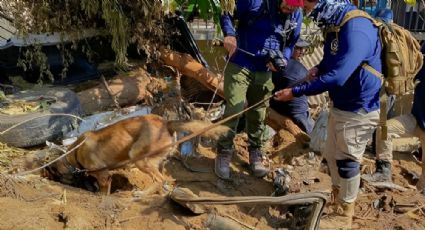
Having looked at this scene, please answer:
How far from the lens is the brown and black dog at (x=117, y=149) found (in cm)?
→ 516

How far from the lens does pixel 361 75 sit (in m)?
4.38

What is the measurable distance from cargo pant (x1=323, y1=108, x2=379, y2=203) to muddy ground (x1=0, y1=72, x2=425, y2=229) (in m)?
0.38

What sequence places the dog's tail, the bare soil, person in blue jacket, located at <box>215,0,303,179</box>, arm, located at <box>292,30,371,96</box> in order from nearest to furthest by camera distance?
arm, located at <box>292,30,371,96</box> < the bare soil < the dog's tail < person in blue jacket, located at <box>215,0,303,179</box>

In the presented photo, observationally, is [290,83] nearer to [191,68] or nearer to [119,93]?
[191,68]

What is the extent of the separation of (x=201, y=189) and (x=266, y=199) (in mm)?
1571

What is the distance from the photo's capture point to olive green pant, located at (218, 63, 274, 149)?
5.31 m

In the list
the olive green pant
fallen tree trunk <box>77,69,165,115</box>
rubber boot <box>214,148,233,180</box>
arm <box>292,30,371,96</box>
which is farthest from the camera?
fallen tree trunk <box>77,69,165,115</box>

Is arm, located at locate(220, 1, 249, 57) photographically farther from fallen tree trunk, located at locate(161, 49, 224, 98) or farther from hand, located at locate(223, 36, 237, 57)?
fallen tree trunk, located at locate(161, 49, 224, 98)

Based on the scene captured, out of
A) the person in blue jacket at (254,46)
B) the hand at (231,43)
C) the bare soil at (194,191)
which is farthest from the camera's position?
the person in blue jacket at (254,46)

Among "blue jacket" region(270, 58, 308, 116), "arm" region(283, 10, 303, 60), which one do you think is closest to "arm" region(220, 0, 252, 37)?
"arm" region(283, 10, 303, 60)

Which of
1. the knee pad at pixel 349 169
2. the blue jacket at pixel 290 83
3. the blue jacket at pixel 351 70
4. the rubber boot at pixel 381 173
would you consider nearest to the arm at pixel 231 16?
the blue jacket at pixel 351 70

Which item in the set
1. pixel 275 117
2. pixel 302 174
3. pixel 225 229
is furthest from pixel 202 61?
pixel 225 229

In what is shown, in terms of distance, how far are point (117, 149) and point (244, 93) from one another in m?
1.55

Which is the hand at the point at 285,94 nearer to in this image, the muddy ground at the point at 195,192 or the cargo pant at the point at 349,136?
the cargo pant at the point at 349,136
